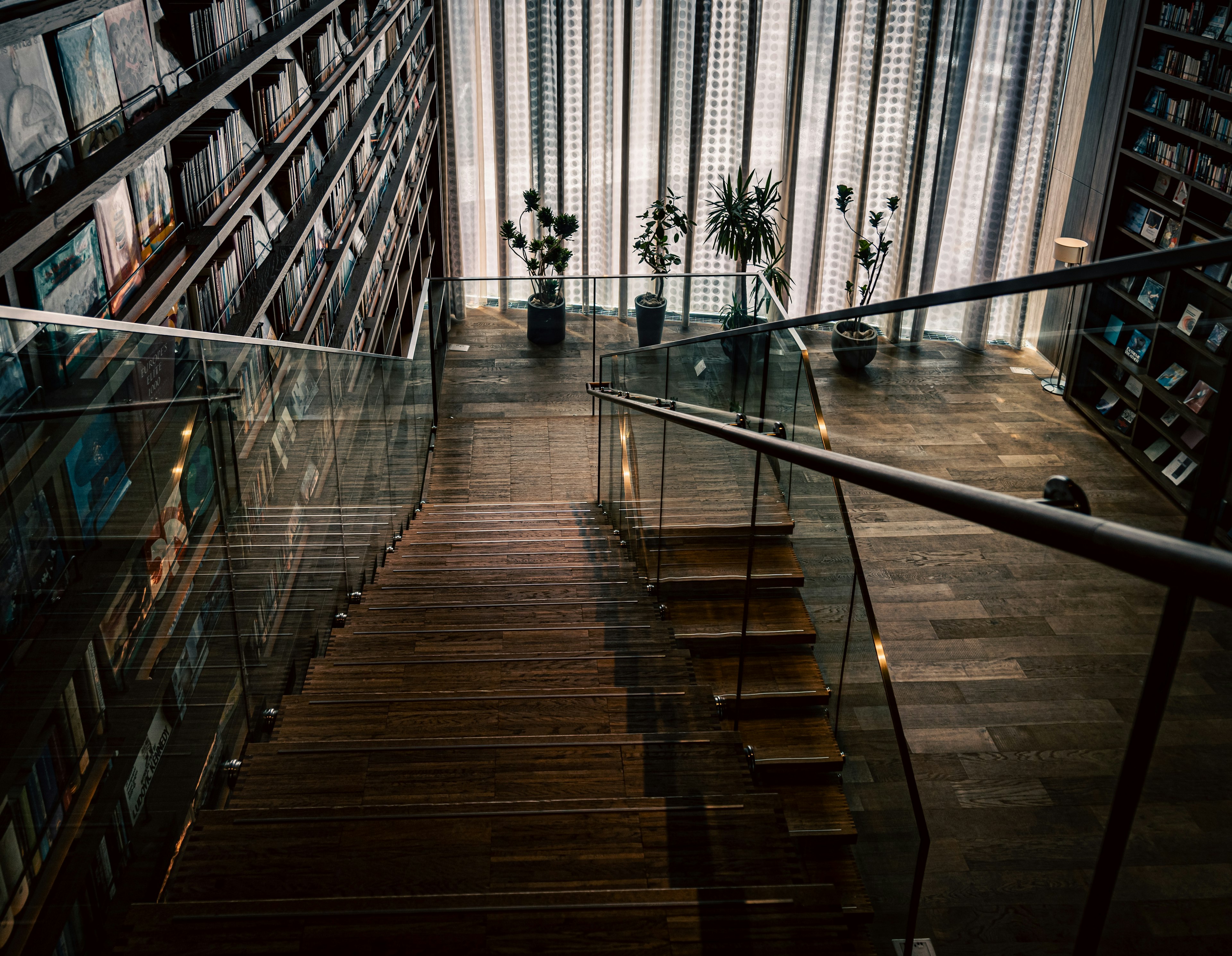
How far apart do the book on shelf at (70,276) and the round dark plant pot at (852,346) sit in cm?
298

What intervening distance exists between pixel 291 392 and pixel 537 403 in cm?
524

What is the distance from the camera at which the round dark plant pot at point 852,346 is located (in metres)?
5.26

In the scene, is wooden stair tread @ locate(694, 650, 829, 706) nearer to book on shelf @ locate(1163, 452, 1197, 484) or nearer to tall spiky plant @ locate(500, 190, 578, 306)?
book on shelf @ locate(1163, 452, 1197, 484)

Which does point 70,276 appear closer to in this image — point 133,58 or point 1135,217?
point 133,58

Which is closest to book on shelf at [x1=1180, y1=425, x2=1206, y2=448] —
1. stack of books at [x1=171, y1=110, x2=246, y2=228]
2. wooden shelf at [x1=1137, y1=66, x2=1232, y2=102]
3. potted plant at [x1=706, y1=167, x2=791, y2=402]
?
stack of books at [x1=171, y1=110, x2=246, y2=228]

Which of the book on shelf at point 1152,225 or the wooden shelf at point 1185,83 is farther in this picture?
the book on shelf at point 1152,225

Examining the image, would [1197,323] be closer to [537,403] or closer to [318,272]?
[318,272]

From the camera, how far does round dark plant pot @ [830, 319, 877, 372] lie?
5.26 meters

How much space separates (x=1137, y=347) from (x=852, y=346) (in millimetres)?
4948

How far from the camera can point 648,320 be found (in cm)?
920

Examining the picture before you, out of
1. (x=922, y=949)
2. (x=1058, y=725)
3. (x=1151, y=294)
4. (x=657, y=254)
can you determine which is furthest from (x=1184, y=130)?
(x=1058, y=725)

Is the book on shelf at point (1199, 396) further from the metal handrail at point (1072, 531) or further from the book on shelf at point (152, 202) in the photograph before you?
the book on shelf at point (152, 202)

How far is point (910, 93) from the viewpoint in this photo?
9336 mm

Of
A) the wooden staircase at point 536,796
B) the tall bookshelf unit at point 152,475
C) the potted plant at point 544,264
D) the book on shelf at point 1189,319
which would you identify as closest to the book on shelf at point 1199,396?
the book on shelf at point 1189,319
